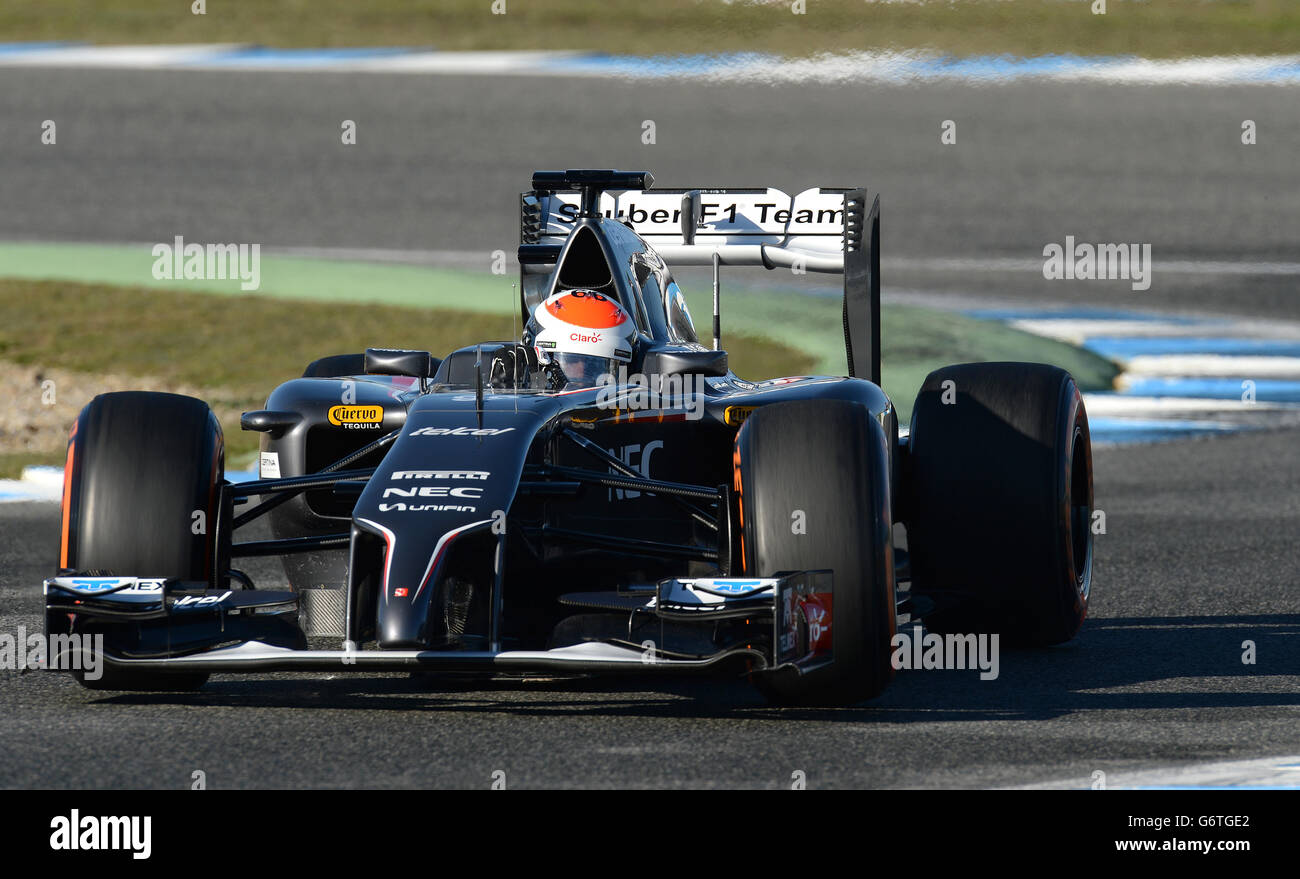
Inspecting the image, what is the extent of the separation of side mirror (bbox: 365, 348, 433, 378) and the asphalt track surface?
119 cm

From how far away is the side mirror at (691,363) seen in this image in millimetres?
7520

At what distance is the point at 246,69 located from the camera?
105 feet

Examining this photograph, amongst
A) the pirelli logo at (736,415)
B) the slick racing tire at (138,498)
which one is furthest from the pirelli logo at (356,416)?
the pirelli logo at (736,415)

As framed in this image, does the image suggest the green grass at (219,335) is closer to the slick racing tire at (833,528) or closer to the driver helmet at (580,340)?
the driver helmet at (580,340)

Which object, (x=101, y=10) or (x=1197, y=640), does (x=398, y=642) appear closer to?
(x=1197, y=640)

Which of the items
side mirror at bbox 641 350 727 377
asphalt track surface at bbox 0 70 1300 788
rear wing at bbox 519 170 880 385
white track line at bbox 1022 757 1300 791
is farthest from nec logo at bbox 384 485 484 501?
rear wing at bbox 519 170 880 385

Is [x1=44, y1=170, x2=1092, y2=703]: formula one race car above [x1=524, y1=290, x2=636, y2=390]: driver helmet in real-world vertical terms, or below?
below

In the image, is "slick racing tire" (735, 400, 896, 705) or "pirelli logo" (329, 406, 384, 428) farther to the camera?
"pirelli logo" (329, 406, 384, 428)

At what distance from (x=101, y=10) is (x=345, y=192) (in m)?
14.5

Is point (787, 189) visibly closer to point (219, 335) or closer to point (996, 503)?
point (219, 335)

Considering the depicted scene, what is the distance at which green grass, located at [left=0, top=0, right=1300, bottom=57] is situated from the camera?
2620cm

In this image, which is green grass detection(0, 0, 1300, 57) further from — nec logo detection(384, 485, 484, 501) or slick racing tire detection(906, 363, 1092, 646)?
nec logo detection(384, 485, 484, 501)

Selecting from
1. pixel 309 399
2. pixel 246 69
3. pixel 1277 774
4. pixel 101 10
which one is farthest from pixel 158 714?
pixel 101 10
